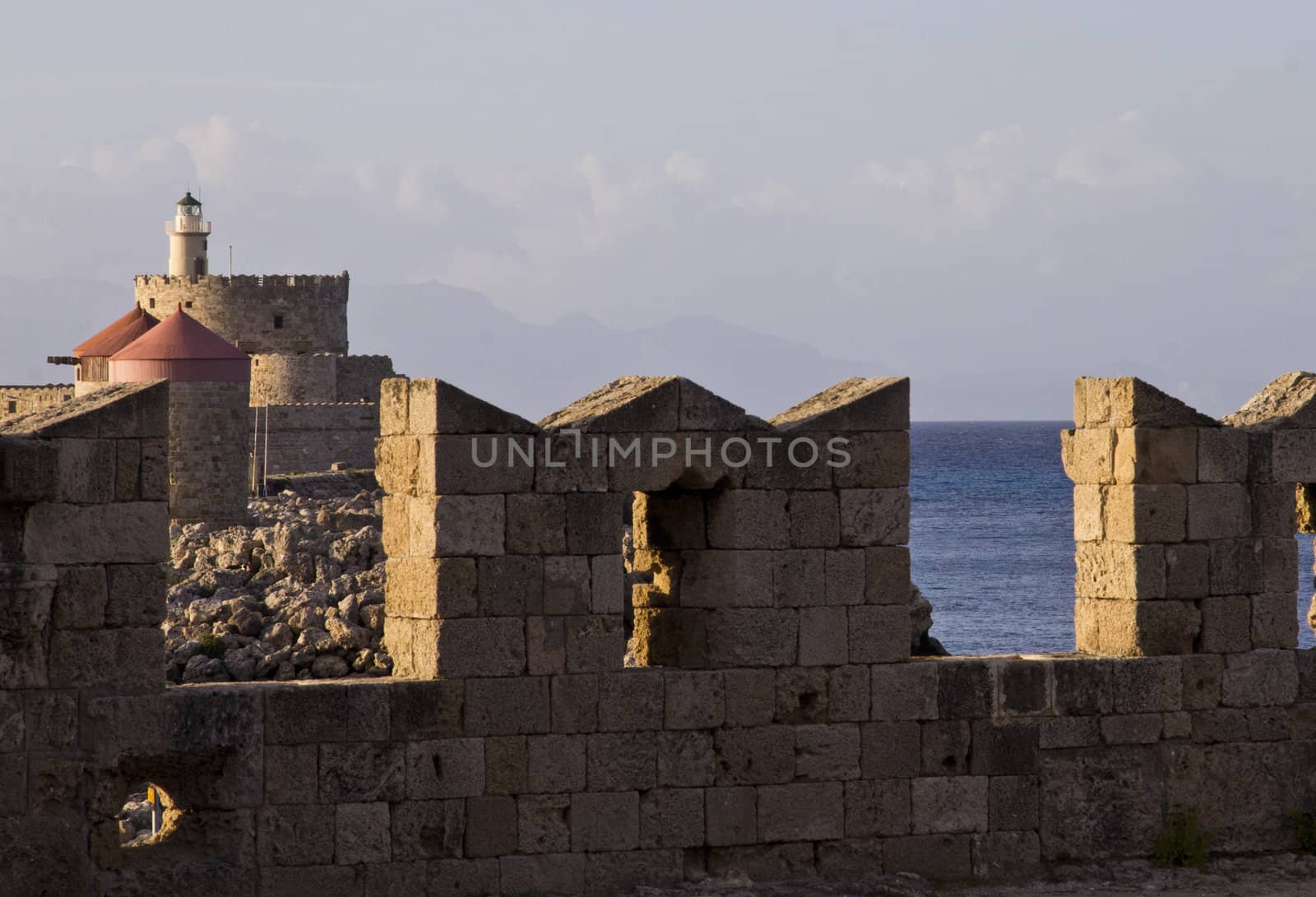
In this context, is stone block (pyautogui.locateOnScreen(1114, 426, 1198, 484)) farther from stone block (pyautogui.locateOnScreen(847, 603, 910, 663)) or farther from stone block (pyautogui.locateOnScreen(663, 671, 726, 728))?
stone block (pyautogui.locateOnScreen(663, 671, 726, 728))

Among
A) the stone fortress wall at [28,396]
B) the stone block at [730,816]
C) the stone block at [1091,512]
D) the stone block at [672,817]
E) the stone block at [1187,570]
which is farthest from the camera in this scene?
the stone fortress wall at [28,396]

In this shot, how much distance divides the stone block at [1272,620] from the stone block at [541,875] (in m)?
4.26

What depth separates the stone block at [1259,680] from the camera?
13.4 m

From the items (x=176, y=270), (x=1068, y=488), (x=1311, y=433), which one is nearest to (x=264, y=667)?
(x=1311, y=433)

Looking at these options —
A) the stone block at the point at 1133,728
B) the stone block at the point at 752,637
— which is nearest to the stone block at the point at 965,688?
the stone block at the point at 1133,728

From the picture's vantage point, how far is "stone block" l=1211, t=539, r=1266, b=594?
43.9 feet

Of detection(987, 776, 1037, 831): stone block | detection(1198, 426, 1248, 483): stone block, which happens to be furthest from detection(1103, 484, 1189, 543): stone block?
detection(987, 776, 1037, 831): stone block

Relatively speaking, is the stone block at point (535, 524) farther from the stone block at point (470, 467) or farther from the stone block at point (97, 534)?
the stone block at point (97, 534)

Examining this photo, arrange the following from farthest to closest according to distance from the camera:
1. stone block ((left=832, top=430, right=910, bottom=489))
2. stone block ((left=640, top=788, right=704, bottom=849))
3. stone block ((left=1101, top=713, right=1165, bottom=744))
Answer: stone block ((left=1101, top=713, right=1165, bottom=744)) → stone block ((left=832, top=430, right=910, bottom=489)) → stone block ((left=640, top=788, right=704, bottom=849))

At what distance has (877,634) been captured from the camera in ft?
41.8

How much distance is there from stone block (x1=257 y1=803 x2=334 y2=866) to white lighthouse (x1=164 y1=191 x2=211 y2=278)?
167ft

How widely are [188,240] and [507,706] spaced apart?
51.9 meters

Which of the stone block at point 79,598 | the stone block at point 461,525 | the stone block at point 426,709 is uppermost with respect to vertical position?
the stone block at point 461,525

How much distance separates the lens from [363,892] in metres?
11.9
